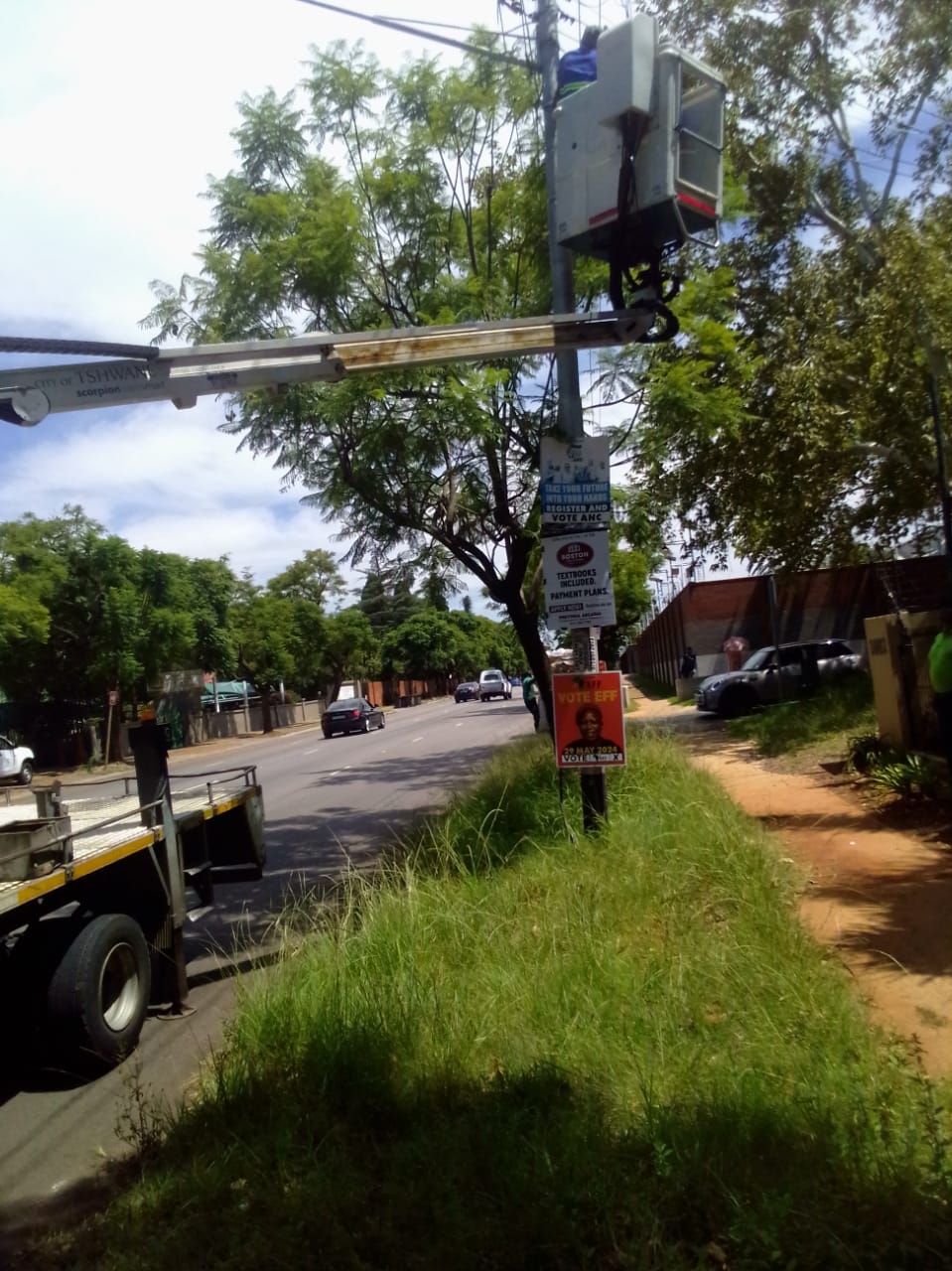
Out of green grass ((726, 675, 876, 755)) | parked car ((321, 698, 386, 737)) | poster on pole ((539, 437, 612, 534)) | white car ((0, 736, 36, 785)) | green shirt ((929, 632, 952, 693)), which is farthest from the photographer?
parked car ((321, 698, 386, 737))

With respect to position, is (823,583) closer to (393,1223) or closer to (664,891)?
(664,891)

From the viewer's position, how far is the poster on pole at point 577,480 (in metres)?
7.91

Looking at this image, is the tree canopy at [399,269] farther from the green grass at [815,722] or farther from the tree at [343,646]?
the tree at [343,646]

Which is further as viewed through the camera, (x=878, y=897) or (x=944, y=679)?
(x=944, y=679)

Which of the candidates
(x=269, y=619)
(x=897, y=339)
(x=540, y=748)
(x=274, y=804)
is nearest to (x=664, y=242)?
(x=540, y=748)

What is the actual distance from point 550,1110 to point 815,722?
13825 millimetres

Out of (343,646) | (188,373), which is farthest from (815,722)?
(343,646)

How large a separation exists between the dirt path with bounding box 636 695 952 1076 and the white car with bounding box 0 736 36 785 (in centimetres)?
1820

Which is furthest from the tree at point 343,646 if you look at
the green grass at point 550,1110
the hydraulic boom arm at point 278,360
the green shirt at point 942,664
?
the green grass at point 550,1110

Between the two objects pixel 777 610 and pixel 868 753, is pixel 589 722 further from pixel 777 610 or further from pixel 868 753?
pixel 777 610

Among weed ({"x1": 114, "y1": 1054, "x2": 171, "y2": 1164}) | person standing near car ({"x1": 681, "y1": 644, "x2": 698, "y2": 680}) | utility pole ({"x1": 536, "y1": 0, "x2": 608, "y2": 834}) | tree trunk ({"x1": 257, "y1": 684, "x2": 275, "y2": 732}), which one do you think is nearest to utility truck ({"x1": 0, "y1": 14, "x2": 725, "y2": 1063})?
utility pole ({"x1": 536, "y1": 0, "x2": 608, "y2": 834})

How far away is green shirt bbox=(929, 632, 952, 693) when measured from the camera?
8.62m

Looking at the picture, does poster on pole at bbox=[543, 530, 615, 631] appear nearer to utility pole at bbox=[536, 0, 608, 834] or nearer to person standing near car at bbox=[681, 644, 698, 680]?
utility pole at bbox=[536, 0, 608, 834]

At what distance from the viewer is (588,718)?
7766mm
